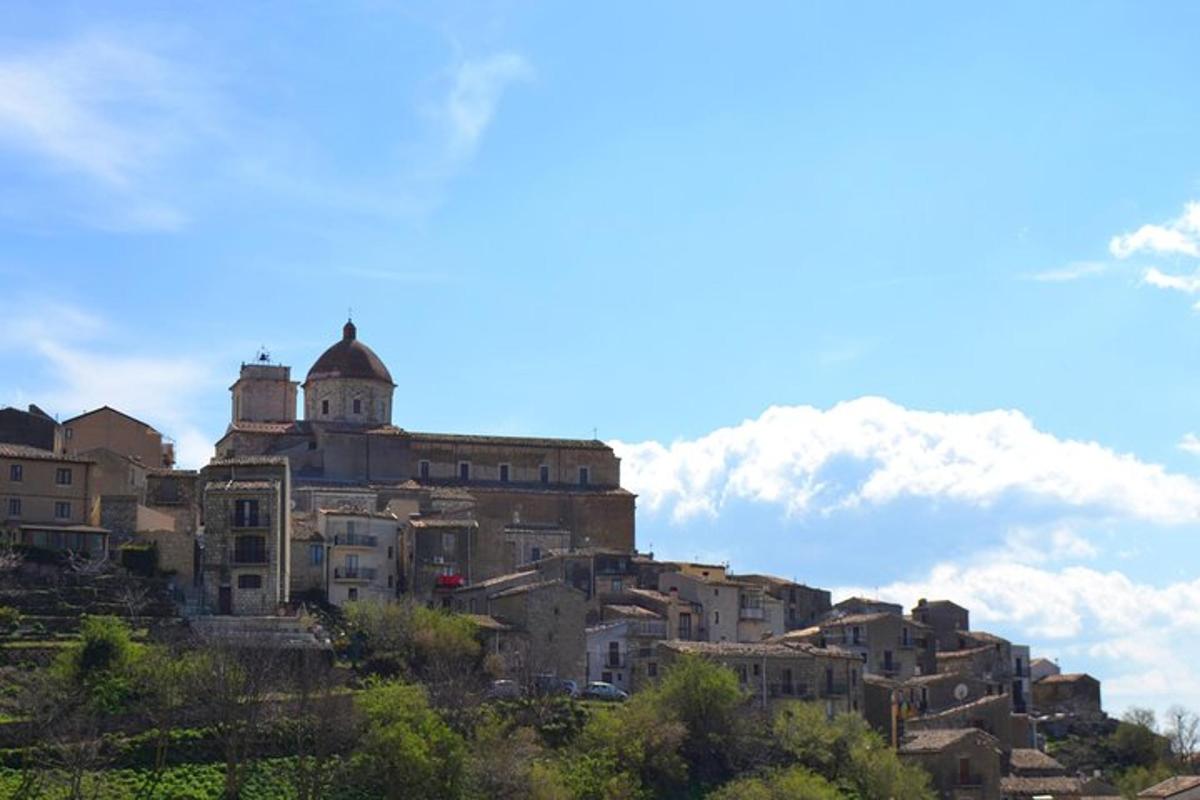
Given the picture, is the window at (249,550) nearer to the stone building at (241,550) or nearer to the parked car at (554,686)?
the stone building at (241,550)

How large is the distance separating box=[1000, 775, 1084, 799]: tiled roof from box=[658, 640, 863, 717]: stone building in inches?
244

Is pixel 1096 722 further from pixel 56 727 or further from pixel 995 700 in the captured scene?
pixel 56 727

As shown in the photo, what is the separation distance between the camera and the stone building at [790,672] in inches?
3319

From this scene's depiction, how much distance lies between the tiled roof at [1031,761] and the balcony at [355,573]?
84.1ft

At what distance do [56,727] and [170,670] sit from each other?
420cm

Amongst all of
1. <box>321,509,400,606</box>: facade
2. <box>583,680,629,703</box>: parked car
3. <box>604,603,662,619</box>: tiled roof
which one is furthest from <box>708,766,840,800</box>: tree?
<box>321,509,400,606</box>: facade

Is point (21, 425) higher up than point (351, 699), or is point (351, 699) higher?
point (21, 425)

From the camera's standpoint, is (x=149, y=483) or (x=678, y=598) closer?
(x=149, y=483)

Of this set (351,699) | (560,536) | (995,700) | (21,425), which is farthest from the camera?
(560,536)

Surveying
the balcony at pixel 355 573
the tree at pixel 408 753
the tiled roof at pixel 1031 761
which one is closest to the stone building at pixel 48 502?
the balcony at pixel 355 573

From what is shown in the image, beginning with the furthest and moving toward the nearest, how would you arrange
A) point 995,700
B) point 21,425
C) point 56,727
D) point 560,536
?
point 560,536 < point 995,700 < point 21,425 < point 56,727

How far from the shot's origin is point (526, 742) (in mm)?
71625

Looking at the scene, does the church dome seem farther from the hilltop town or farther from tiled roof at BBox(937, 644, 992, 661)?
tiled roof at BBox(937, 644, 992, 661)

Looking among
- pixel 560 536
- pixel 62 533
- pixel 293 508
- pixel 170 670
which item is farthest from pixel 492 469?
pixel 170 670
